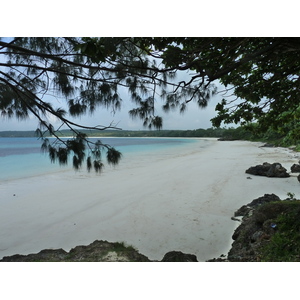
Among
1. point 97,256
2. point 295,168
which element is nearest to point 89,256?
point 97,256

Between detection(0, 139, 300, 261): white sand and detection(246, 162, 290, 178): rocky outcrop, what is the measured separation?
10 centimetres

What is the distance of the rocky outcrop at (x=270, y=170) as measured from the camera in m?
3.15

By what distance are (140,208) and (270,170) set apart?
219 centimetres

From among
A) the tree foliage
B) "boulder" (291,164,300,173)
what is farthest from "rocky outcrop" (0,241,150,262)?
"boulder" (291,164,300,173)

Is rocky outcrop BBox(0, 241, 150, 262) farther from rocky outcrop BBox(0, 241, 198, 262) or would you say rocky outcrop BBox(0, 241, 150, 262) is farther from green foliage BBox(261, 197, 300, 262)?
green foliage BBox(261, 197, 300, 262)

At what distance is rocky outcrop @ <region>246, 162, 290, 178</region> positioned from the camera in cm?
315

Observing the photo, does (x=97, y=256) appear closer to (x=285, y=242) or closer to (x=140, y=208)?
(x=140, y=208)

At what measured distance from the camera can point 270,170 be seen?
329cm

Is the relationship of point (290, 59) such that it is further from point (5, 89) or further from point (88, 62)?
point (5, 89)

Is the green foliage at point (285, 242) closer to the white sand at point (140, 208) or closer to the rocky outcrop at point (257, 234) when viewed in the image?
the rocky outcrop at point (257, 234)

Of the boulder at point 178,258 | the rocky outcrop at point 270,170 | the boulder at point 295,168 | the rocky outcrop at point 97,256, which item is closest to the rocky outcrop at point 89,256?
the rocky outcrop at point 97,256

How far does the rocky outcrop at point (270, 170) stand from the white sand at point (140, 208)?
10 centimetres

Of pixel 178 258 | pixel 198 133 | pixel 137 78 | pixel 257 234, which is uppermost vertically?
pixel 137 78
